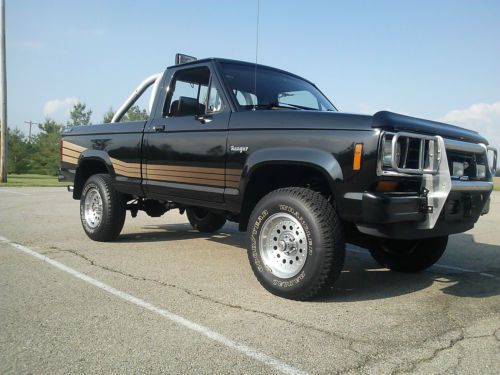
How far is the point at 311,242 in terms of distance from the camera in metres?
3.57

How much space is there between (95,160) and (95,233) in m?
1.00

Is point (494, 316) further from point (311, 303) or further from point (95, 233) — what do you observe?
point (95, 233)

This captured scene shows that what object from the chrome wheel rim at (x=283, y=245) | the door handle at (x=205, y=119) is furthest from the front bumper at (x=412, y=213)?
the door handle at (x=205, y=119)

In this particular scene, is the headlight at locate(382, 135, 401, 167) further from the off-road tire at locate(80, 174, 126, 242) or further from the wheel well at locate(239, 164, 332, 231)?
the off-road tire at locate(80, 174, 126, 242)

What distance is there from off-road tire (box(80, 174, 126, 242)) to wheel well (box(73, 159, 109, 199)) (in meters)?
0.29

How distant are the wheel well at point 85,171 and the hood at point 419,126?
4256mm

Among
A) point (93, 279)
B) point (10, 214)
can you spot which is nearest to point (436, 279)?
point (93, 279)

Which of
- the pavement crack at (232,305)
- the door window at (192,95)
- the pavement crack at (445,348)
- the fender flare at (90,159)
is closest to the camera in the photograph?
the pavement crack at (445,348)

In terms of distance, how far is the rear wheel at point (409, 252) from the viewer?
468 centimetres

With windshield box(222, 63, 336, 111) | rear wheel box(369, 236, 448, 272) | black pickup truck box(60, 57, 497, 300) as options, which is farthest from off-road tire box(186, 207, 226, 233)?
rear wheel box(369, 236, 448, 272)

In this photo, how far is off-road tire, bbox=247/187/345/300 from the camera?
352cm

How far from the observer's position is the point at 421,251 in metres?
4.76

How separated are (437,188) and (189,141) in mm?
2429

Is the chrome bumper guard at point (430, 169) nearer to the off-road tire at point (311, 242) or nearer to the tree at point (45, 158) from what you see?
the off-road tire at point (311, 242)
